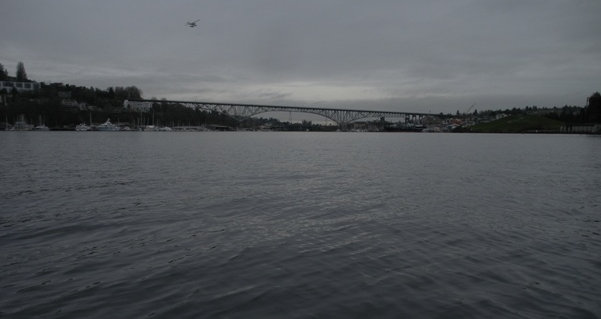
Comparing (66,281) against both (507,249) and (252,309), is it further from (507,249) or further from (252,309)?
(507,249)

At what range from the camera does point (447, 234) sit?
13.1 meters

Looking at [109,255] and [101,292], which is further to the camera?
[109,255]

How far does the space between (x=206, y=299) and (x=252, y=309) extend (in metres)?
1.06

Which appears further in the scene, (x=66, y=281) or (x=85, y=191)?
(x=85, y=191)

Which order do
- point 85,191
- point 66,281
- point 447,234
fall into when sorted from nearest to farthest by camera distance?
point 66,281 → point 447,234 → point 85,191

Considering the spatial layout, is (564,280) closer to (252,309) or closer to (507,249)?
(507,249)

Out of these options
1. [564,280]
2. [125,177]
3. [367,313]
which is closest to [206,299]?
[367,313]

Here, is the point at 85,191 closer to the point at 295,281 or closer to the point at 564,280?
the point at 295,281

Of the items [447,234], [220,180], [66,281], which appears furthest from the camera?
[220,180]

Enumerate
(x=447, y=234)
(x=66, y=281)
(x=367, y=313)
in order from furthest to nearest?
(x=447, y=234) < (x=66, y=281) < (x=367, y=313)

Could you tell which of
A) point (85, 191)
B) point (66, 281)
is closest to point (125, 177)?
point (85, 191)

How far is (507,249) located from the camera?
11617 mm

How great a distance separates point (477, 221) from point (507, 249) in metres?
3.64

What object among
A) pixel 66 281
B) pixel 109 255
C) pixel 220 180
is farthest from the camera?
pixel 220 180
